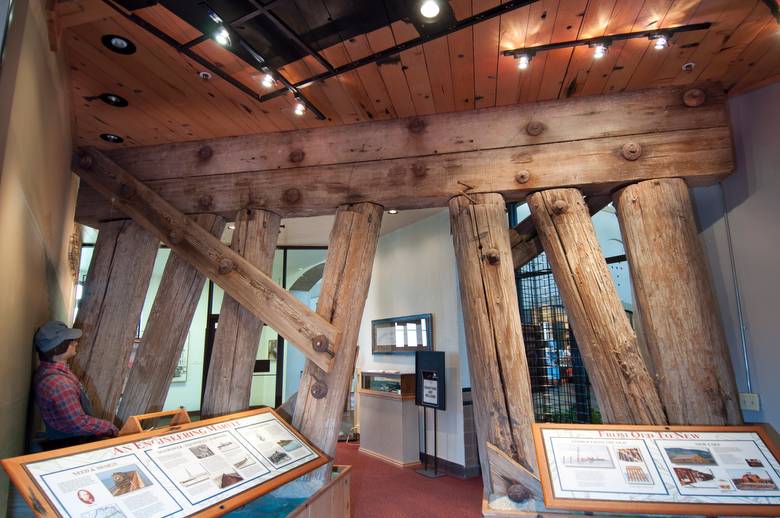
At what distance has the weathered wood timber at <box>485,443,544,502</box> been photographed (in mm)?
2115

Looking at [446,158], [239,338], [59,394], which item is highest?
[446,158]

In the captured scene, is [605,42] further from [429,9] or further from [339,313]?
[339,313]

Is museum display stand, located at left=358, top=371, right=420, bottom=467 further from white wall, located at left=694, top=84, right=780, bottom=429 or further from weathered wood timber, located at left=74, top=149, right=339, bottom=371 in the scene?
white wall, located at left=694, top=84, right=780, bottom=429

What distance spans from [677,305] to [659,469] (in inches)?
32.0

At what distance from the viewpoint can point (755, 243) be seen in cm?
239

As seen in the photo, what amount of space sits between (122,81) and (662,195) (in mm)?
2837

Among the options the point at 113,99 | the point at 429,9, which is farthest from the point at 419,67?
the point at 113,99

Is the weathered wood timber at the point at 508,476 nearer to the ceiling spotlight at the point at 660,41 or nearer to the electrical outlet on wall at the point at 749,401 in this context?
the electrical outlet on wall at the point at 749,401

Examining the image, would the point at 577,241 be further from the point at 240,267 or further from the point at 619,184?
the point at 240,267

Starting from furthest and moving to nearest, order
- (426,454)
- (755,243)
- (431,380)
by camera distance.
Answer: (426,454)
(431,380)
(755,243)

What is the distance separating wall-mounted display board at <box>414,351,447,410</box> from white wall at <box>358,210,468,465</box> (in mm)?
334

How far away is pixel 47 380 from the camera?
2.03 meters

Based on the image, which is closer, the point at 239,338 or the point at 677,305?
the point at 677,305

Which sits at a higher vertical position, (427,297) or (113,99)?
(113,99)
